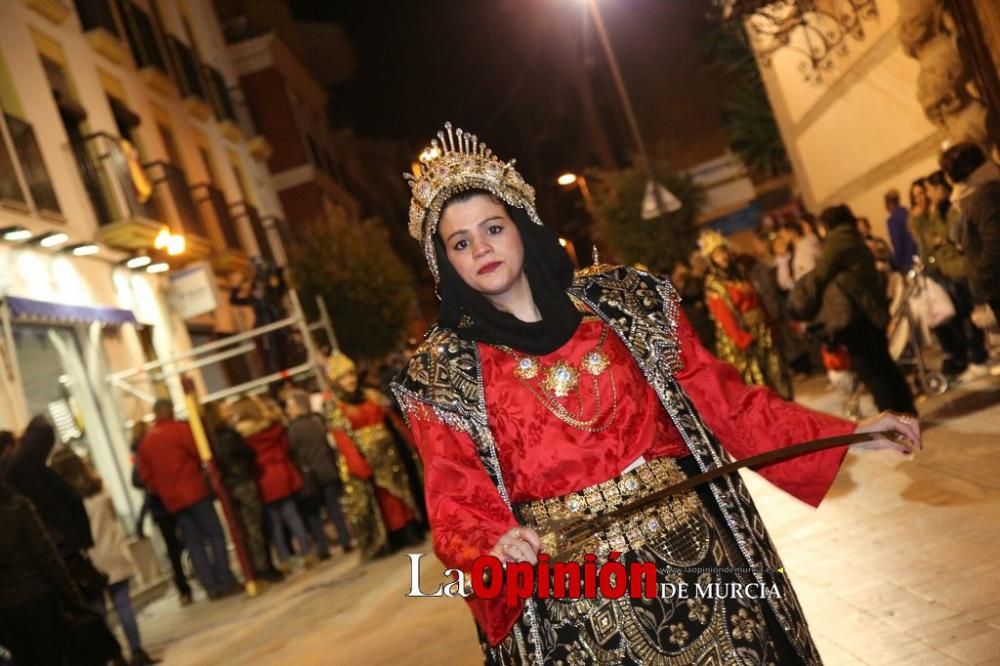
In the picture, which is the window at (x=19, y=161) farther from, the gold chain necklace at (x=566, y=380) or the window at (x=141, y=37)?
the gold chain necklace at (x=566, y=380)

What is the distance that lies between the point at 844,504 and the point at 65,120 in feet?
46.4

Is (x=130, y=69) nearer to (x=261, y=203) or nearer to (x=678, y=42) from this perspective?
(x=261, y=203)

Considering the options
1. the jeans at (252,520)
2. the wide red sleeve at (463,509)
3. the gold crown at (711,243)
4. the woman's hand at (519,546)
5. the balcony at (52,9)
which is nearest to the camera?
the woman's hand at (519,546)

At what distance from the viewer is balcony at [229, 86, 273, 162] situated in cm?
3306

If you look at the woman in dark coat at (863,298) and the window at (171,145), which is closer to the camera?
the woman in dark coat at (863,298)

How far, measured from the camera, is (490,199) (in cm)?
355

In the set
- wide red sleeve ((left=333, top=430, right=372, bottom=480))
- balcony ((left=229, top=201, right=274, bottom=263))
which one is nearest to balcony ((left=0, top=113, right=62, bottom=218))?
wide red sleeve ((left=333, top=430, right=372, bottom=480))

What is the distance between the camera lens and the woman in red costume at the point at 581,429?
318 cm

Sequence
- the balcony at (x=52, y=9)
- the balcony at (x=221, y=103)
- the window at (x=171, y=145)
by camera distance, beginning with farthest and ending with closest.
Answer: the balcony at (x=221, y=103), the window at (x=171, y=145), the balcony at (x=52, y=9)

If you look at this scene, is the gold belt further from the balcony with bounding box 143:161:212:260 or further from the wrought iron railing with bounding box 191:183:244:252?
the wrought iron railing with bounding box 191:183:244:252

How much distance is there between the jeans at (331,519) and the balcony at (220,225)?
10.6 m

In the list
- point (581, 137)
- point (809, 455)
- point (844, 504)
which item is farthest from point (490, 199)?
point (581, 137)

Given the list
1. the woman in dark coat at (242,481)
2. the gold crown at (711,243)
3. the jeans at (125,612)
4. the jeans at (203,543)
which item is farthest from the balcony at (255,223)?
the jeans at (125,612)

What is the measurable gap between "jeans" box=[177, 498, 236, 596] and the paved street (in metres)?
0.51
